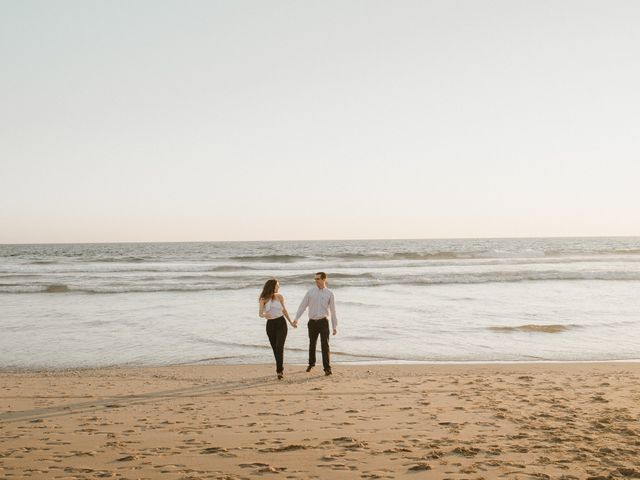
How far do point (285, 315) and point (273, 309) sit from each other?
23 centimetres

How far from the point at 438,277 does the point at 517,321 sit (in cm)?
1622

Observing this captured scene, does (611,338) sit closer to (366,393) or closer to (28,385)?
(366,393)

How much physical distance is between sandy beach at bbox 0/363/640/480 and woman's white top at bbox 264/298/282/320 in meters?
1.01

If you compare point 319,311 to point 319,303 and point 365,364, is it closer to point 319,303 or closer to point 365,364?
point 319,303

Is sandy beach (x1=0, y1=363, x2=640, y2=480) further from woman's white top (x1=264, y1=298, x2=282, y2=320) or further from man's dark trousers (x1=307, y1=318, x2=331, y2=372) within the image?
woman's white top (x1=264, y1=298, x2=282, y2=320)

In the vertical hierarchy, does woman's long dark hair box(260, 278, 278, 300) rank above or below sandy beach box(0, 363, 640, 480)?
above

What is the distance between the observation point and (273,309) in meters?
9.05

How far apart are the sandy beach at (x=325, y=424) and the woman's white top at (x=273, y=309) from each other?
1.01 meters

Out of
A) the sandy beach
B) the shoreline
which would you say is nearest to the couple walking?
the sandy beach

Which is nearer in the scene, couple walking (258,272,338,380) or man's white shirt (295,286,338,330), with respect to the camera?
couple walking (258,272,338,380)

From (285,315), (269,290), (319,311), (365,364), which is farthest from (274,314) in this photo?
(365,364)

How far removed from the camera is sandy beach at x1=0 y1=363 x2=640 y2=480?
4.60 m

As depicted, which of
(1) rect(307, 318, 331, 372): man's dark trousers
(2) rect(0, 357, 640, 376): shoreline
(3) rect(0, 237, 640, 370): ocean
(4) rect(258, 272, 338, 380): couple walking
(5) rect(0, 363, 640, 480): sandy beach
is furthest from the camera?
(3) rect(0, 237, 640, 370): ocean

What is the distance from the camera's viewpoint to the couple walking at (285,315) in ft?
29.5
